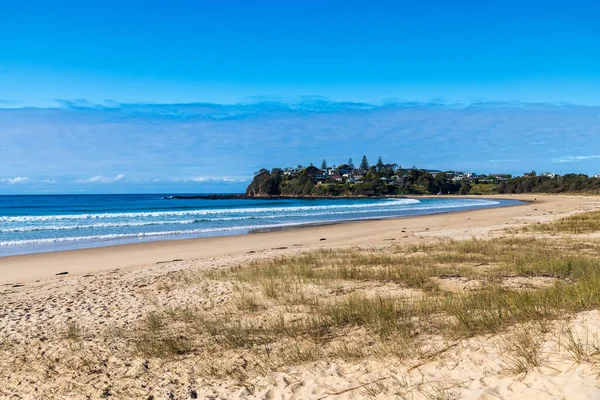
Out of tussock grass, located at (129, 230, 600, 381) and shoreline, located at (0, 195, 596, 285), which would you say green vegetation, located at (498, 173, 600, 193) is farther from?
tussock grass, located at (129, 230, 600, 381)

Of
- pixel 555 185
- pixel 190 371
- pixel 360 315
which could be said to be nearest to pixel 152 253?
pixel 360 315

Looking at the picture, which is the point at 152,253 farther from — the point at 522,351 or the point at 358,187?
the point at 358,187

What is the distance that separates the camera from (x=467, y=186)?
134 metres

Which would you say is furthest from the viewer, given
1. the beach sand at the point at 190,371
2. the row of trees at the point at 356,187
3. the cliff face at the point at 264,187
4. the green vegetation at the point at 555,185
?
the cliff face at the point at 264,187

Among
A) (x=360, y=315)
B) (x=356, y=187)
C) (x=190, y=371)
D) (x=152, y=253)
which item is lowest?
(x=152, y=253)

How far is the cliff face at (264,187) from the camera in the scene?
134250 millimetres

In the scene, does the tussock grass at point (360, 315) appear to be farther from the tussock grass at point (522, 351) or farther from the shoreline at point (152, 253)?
the shoreline at point (152, 253)

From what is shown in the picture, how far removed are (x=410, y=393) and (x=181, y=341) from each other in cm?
317

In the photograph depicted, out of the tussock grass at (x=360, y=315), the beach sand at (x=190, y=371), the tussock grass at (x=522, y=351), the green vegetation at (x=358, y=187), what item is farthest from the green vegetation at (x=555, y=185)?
the beach sand at (x=190, y=371)

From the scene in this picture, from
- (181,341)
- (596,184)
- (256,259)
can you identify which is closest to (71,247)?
(256,259)

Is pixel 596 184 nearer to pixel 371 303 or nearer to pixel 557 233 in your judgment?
pixel 557 233

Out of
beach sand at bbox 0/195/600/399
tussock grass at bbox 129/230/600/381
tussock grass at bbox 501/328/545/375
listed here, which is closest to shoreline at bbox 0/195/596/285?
beach sand at bbox 0/195/600/399

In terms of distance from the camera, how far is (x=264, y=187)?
13500cm

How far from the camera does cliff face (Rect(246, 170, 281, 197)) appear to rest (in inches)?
5285
